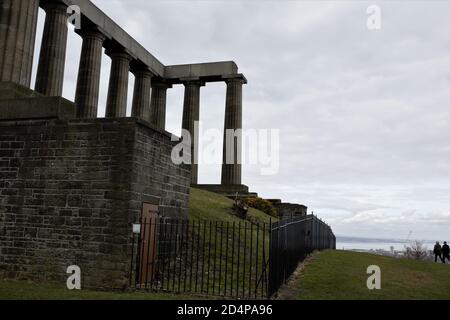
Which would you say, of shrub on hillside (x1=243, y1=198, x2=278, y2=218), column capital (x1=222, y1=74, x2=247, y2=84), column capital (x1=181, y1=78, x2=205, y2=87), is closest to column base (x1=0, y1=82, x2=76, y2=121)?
shrub on hillside (x1=243, y1=198, x2=278, y2=218)

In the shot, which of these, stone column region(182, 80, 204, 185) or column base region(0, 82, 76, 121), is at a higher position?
stone column region(182, 80, 204, 185)

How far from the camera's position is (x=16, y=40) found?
16156mm

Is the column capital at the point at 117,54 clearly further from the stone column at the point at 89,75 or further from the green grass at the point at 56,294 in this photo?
the green grass at the point at 56,294

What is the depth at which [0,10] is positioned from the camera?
16.4 metres

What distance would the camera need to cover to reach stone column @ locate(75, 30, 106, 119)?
27.2m

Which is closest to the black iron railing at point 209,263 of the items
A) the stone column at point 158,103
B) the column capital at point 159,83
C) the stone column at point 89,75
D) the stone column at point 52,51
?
the stone column at point 52,51

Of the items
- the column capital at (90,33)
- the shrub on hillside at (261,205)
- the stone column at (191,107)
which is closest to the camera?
the column capital at (90,33)

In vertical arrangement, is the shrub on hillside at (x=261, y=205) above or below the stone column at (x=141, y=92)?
below

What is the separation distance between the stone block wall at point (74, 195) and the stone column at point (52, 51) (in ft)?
39.2

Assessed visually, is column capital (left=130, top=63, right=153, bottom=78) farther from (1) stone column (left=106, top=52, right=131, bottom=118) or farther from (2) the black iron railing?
(2) the black iron railing

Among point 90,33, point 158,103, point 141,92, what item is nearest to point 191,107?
point 158,103

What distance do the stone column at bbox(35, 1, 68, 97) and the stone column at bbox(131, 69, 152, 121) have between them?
9866 millimetres

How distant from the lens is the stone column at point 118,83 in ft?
102
